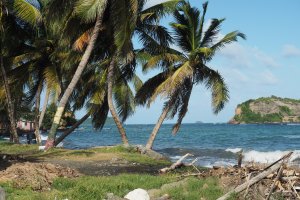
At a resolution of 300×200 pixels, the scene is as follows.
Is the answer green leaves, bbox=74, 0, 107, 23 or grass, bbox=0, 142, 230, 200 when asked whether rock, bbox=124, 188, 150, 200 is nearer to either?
grass, bbox=0, 142, 230, 200

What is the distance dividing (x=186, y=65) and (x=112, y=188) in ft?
42.2

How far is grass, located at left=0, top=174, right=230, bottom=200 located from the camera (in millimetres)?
10922

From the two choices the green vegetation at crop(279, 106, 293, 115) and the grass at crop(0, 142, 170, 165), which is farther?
the green vegetation at crop(279, 106, 293, 115)

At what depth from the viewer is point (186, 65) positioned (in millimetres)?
24250

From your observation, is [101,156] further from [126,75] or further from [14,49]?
[14,49]

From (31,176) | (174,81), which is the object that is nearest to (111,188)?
(31,176)

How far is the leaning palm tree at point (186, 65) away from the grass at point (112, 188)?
11.2 meters

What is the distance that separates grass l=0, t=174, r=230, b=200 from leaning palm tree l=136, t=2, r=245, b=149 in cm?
1118

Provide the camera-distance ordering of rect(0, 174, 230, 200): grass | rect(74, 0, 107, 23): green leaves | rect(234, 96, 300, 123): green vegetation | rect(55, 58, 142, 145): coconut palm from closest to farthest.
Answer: rect(0, 174, 230, 200): grass, rect(74, 0, 107, 23): green leaves, rect(55, 58, 142, 145): coconut palm, rect(234, 96, 300, 123): green vegetation

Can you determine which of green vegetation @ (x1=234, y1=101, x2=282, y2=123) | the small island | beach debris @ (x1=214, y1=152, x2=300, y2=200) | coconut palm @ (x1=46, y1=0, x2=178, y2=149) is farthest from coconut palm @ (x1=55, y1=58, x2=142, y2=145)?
green vegetation @ (x1=234, y1=101, x2=282, y2=123)

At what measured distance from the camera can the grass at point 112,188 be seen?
35.8ft

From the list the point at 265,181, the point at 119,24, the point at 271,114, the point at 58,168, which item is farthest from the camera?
the point at 271,114

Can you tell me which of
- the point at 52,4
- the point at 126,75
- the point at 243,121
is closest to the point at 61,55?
the point at 126,75

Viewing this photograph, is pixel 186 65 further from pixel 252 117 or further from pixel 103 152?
pixel 252 117
